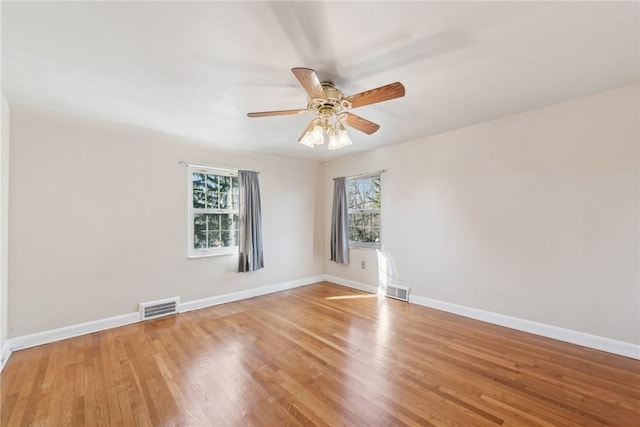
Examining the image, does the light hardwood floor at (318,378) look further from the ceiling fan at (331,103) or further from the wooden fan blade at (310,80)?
the wooden fan blade at (310,80)

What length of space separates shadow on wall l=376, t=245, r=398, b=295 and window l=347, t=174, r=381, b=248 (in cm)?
20

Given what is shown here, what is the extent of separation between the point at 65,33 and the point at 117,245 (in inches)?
91.5

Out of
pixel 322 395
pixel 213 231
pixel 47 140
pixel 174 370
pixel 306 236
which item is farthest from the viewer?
pixel 306 236

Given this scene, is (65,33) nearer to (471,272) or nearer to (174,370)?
(174,370)

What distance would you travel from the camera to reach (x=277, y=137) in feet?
12.1

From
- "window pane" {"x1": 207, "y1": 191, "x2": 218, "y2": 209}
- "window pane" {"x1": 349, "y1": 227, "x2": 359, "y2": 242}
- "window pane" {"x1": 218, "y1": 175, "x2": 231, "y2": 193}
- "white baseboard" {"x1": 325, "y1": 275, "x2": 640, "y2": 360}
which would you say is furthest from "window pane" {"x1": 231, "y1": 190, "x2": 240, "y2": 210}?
"white baseboard" {"x1": 325, "y1": 275, "x2": 640, "y2": 360}

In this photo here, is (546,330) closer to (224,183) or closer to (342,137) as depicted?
(342,137)

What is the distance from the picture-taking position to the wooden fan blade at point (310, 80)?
161 centimetres

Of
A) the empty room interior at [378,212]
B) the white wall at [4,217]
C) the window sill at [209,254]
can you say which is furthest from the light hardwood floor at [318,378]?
the window sill at [209,254]

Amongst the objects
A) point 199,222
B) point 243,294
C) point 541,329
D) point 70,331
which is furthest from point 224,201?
point 541,329

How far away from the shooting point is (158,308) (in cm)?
Result: 346

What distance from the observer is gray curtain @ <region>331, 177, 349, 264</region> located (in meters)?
4.89

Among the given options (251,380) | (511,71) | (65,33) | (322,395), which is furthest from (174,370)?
(511,71)

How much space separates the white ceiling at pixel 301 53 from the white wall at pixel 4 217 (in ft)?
1.03
